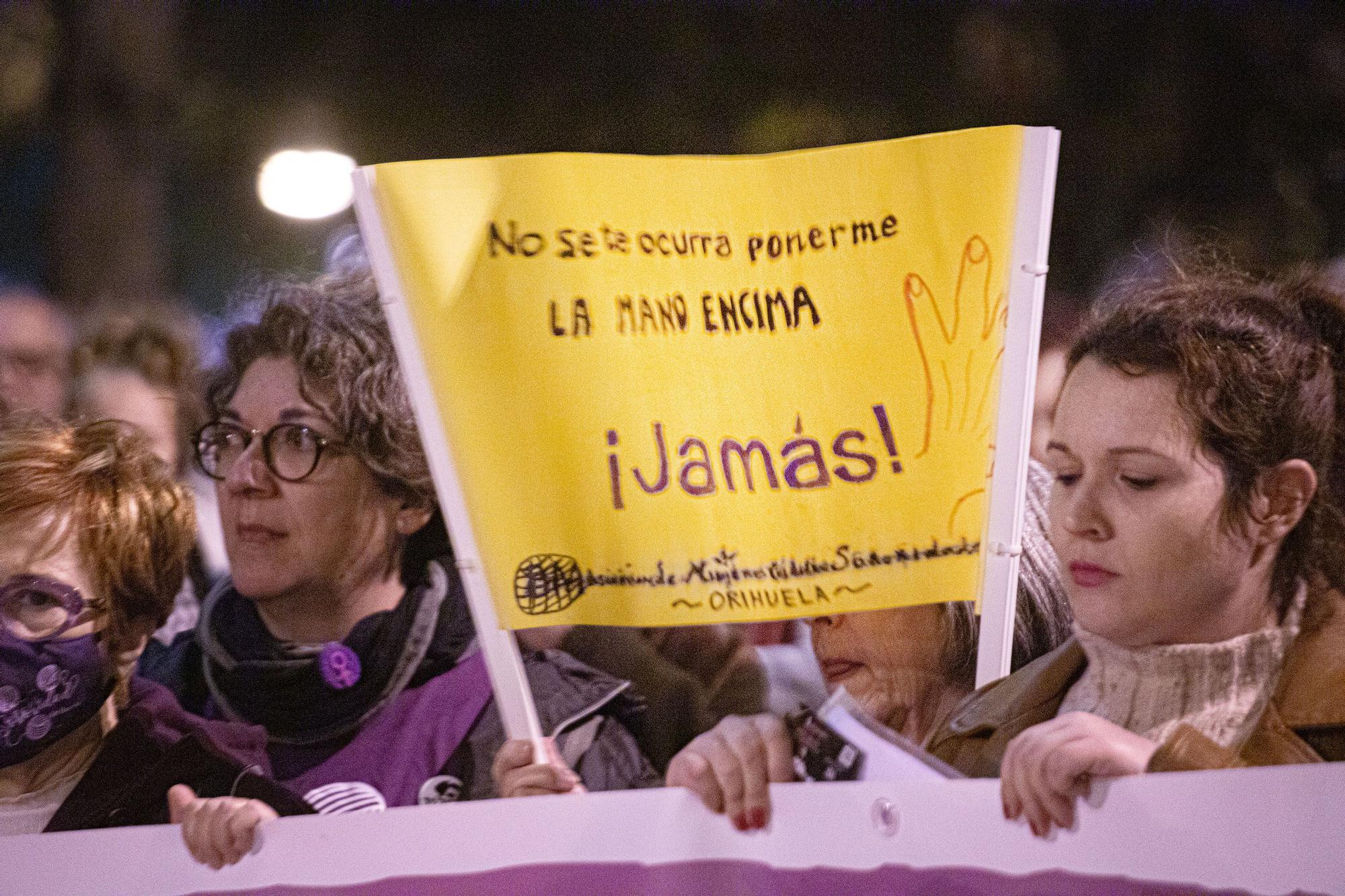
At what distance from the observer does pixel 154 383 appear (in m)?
2.66

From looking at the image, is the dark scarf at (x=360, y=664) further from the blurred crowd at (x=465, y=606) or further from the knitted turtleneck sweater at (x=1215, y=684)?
the knitted turtleneck sweater at (x=1215, y=684)

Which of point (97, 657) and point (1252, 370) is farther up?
point (1252, 370)

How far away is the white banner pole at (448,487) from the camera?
→ 8.50ft

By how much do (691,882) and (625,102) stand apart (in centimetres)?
154

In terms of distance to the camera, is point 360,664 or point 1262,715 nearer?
point 1262,715

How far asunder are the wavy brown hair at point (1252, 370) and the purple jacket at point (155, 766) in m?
1.80

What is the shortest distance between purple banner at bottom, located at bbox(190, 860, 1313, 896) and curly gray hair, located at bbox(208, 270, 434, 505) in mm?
742

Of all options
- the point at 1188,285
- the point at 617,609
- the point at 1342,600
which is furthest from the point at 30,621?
the point at 1342,600

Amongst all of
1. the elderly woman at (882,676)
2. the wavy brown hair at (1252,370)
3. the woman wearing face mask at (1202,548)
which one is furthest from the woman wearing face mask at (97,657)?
the wavy brown hair at (1252,370)

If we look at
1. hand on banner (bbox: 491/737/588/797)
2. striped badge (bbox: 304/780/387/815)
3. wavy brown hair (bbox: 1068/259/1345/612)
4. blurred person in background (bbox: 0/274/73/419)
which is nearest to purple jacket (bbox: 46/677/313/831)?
striped badge (bbox: 304/780/387/815)

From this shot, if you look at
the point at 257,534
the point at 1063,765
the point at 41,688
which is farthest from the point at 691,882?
the point at 41,688

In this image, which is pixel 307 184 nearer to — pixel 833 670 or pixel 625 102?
pixel 625 102

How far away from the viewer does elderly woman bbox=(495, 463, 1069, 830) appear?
2592mm

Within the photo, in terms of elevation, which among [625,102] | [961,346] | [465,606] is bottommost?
[465,606]
